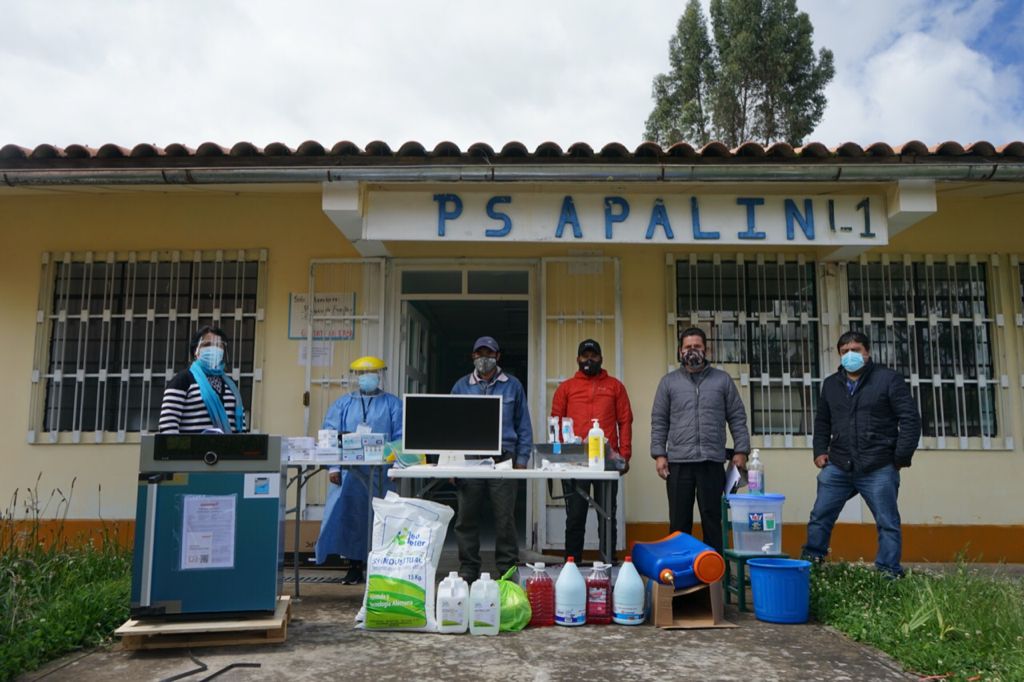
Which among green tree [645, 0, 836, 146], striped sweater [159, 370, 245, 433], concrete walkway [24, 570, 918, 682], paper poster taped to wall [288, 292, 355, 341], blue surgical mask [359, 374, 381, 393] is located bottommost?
Answer: concrete walkway [24, 570, 918, 682]

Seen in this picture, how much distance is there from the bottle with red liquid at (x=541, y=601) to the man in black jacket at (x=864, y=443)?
203 centimetres

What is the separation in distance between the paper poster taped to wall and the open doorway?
50 centimetres

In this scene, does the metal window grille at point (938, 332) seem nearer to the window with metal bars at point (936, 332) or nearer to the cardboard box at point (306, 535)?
the window with metal bars at point (936, 332)

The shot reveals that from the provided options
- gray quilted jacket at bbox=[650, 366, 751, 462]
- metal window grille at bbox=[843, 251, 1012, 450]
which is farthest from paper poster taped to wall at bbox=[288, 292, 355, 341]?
metal window grille at bbox=[843, 251, 1012, 450]

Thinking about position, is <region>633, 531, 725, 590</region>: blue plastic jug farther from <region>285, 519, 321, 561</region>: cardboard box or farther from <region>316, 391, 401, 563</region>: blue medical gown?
<region>285, 519, 321, 561</region>: cardboard box

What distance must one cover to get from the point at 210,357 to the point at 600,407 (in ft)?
9.25

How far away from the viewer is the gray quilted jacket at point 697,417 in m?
5.45

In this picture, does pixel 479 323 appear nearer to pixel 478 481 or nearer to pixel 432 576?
pixel 478 481

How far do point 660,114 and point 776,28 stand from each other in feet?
11.7

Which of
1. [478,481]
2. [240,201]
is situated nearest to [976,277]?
[478,481]

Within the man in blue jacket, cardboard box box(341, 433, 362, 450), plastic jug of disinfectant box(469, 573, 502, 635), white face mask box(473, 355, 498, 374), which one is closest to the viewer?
plastic jug of disinfectant box(469, 573, 502, 635)

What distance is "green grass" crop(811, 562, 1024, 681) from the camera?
368 centimetres

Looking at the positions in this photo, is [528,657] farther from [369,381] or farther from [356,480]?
[369,381]

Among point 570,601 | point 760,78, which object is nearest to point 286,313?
point 570,601
